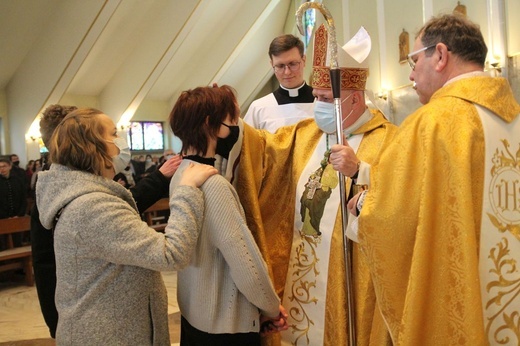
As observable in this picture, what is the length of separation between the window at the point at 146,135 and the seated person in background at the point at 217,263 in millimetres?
15045

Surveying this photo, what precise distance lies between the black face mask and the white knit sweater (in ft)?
0.81

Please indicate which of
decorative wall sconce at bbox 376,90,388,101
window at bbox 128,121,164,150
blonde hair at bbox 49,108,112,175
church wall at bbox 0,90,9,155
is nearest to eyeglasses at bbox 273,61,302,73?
blonde hair at bbox 49,108,112,175

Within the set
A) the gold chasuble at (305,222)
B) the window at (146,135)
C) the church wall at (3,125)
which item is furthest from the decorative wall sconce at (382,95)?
the gold chasuble at (305,222)

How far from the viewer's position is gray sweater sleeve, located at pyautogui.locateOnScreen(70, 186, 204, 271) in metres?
1.50

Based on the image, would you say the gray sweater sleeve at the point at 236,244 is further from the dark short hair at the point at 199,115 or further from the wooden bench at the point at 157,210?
the wooden bench at the point at 157,210

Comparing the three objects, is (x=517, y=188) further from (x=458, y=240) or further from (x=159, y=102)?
(x=159, y=102)

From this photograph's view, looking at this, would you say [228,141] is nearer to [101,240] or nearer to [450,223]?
[101,240]

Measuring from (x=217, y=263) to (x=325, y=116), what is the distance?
79 cm

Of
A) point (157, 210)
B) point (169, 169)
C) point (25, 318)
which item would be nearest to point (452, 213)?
point (169, 169)

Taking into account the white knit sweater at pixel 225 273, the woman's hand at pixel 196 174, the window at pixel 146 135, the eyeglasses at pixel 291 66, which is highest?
the window at pixel 146 135

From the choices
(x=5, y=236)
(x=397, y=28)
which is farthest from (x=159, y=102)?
(x=5, y=236)

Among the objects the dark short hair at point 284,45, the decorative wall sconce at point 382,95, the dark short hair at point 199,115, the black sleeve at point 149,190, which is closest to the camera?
the dark short hair at point 199,115

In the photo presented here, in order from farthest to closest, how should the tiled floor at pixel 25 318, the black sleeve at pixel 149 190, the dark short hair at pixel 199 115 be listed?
the tiled floor at pixel 25 318, the black sleeve at pixel 149 190, the dark short hair at pixel 199 115

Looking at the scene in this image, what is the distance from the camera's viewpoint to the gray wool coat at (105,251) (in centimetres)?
151
